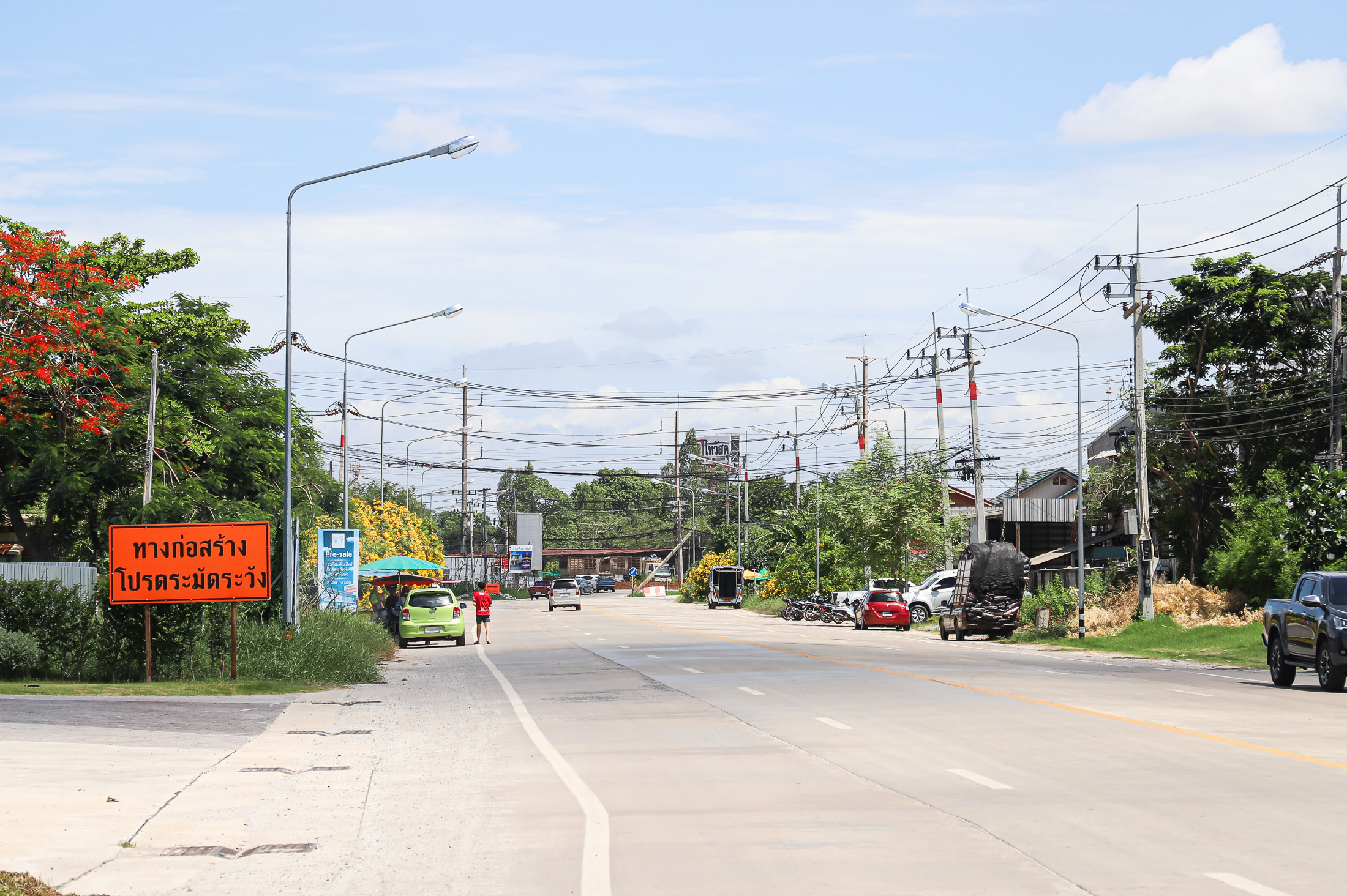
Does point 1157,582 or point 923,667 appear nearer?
point 923,667

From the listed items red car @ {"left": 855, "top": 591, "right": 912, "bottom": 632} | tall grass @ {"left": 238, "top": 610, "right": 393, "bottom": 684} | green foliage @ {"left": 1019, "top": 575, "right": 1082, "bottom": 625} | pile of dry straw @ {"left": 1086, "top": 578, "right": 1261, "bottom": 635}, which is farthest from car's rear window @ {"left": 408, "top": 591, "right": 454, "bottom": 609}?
red car @ {"left": 855, "top": 591, "right": 912, "bottom": 632}

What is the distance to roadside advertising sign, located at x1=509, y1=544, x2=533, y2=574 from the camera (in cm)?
14325

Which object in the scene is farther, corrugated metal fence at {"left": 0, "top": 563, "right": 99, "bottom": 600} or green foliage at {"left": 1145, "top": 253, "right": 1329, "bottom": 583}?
green foliage at {"left": 1145, "top": 253, "right": 1329, "bottom": 583}

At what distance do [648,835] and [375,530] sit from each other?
2635 inches

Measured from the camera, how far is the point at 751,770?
1312 centimetres

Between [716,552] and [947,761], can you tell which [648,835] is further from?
[716,552]

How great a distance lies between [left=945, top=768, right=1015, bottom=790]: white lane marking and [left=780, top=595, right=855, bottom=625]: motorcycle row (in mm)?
50661

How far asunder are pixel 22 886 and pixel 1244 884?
256 inches

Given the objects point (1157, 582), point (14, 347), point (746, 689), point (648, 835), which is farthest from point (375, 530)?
point (648, 835)

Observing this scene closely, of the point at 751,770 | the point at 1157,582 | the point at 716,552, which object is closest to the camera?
the point at 751,770

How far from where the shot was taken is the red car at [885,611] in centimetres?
5638

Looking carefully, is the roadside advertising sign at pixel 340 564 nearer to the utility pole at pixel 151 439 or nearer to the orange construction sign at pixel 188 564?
the utility pole at pixel 151 439

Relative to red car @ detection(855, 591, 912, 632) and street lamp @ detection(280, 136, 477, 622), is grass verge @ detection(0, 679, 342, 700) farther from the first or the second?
red car @ detection(855, 591, 912, 632)

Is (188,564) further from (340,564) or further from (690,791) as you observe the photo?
(690,791)
